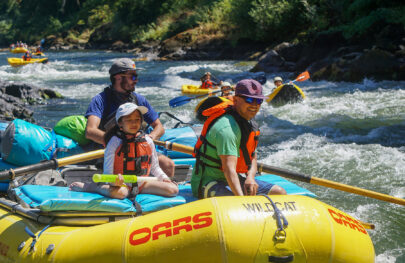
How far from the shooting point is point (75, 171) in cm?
418

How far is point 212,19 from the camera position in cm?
2620

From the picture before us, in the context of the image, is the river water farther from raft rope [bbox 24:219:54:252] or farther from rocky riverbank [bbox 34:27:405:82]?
raft rope [bbox 24:219:54:252]

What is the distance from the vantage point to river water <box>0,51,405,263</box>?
16.6 ft

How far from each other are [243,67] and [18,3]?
142 feet

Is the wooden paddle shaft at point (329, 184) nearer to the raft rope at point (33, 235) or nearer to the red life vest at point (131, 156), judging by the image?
the red life vest at point (131, 156)

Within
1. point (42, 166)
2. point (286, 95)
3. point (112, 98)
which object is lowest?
point (286, 95)

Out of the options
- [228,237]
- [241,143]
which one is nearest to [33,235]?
[228,237]

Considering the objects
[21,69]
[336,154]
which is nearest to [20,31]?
[21,69]

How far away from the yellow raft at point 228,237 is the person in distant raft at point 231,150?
38 centimetres

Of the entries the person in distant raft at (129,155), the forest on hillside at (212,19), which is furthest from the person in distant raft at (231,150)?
the forest on hillside at (212,19)

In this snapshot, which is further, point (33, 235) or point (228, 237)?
point (33, 235)

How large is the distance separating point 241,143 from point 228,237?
89 centimetres

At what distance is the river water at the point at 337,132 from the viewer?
507 cm

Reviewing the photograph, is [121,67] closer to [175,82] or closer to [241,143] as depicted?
[241,143]
